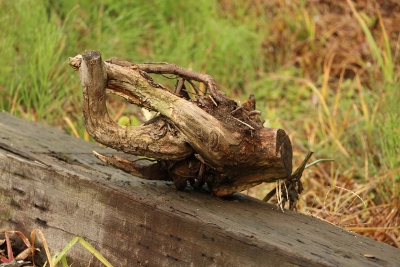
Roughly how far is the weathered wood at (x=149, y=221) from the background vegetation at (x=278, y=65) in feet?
3.37

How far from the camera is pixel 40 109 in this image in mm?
3980

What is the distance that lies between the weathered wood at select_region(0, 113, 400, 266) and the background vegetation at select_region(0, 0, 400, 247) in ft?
3.37

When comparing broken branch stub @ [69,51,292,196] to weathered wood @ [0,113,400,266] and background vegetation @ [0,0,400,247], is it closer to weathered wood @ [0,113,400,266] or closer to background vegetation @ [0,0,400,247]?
weathered wood @ [0,113,400,266]

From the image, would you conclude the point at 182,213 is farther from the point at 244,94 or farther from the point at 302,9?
the point at 302,9

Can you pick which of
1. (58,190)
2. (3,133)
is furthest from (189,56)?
(58,190)

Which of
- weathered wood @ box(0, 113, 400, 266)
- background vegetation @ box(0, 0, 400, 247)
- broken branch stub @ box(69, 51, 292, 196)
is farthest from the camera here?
background vegetation @ box(0, 0, 400, 247)

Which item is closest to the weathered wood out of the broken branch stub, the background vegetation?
the broken branch stub

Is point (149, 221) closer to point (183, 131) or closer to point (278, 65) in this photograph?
point (183, 131)

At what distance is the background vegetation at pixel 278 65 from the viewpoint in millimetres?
3801

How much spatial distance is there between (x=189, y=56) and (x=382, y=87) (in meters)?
1.53

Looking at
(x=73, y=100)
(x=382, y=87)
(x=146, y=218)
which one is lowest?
(x=146, y=218)

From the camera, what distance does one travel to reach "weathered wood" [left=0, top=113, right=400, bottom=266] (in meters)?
2.08

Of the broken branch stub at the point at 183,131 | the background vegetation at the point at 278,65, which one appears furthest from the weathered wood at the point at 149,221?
the background vegetation at the point at 278,65

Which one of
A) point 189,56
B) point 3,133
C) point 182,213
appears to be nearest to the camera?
point 182,213
